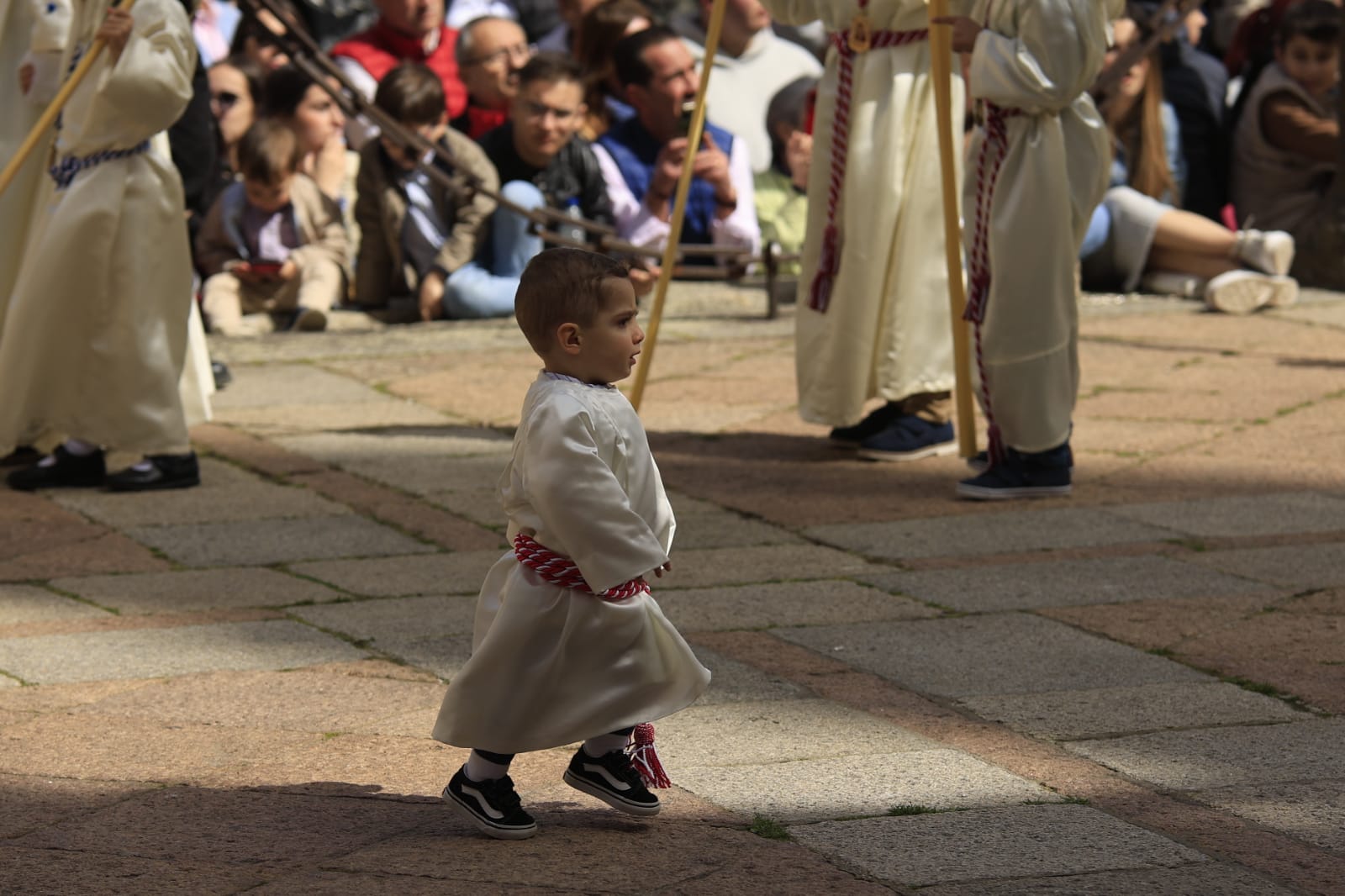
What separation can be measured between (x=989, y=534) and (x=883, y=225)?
1.15 meters

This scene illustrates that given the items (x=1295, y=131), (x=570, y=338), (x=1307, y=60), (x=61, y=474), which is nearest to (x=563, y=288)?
(x=570, y=338)

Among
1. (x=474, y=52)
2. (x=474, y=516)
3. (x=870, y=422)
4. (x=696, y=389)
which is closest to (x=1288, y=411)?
(x=870, y=422)

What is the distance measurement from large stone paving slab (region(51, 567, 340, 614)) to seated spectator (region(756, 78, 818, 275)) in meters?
4.95

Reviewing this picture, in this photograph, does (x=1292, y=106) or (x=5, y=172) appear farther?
(x=1292, y=106)

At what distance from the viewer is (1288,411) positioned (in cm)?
652

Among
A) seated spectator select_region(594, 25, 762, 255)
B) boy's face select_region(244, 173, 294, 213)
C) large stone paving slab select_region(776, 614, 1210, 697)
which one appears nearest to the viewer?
large stone paving slab select_region(776, 614, 1210, 697)

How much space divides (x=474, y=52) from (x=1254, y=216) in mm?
3729

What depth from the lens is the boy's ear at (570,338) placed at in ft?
9.47

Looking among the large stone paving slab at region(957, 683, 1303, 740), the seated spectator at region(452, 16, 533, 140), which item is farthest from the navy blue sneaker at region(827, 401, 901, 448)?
the seated spectator at region(452, 16, 533, 140)

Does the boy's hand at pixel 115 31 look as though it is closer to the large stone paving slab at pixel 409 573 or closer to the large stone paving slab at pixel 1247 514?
the large stone paving slab at pixel 409 573

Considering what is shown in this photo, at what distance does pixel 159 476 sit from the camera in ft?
18.4

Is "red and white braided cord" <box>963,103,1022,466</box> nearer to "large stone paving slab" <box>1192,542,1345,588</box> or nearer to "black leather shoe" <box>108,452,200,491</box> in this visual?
"large stone paving slab" <box>1192,542,1345,588</box>

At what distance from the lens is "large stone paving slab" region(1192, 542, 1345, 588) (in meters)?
4.41

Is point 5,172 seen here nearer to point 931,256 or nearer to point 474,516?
point 474,516
